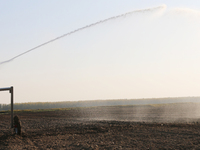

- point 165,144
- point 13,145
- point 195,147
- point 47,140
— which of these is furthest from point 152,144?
point 13,145

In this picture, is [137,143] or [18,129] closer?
[137,143]

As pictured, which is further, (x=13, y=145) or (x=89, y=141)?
(x=89, y=141)

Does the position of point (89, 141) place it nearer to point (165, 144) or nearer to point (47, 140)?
point (47, 140)

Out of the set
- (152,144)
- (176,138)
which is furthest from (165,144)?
(176,138)

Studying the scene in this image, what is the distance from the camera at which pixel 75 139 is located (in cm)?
1545

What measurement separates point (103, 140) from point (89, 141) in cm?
79

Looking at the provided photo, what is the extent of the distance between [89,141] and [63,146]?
1764 millimetres

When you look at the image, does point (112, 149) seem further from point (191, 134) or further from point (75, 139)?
point (191, 134)

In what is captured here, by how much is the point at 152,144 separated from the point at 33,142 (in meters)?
6.41

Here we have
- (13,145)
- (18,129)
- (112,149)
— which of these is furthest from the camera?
(18,129)

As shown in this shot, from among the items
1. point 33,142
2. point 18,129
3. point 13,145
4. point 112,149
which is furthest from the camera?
point 18,129

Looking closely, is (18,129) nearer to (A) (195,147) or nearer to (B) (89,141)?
(B) (89,141)

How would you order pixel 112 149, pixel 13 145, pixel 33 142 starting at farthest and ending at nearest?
pixel 33 142
pixel 13 145
pixel 112 149

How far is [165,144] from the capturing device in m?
13.4
